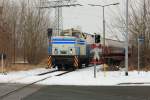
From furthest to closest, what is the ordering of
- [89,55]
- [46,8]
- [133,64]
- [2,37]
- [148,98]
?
[46,8]
[89,55]
[2,37]
[133,64]
[148,98]

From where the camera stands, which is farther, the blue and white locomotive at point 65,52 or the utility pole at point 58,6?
the utility pole at point 58,6

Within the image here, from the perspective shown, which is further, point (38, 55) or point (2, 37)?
point (38, 55)

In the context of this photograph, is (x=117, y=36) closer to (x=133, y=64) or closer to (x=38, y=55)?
(x=133, y=64)

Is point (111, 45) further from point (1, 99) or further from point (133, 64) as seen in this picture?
point (1, 99)

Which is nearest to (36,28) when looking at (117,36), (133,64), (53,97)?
(117,36)

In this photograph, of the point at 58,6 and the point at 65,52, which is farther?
the point at 58,6

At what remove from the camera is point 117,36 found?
4919 cm

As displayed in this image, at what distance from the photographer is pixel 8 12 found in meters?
55.1

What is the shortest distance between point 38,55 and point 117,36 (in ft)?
33.4

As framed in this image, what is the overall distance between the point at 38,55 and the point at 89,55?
5.95m

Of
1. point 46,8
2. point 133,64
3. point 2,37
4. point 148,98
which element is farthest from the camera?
point 46,8

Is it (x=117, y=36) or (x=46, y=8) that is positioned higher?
(x=46, y=8)

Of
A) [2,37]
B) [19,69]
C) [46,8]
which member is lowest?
[19,69]

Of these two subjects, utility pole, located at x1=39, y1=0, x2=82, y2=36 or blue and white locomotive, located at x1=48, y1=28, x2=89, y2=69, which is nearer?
blue and white locomotive, located at x1=48, y1=28, x2=89, y2=69
